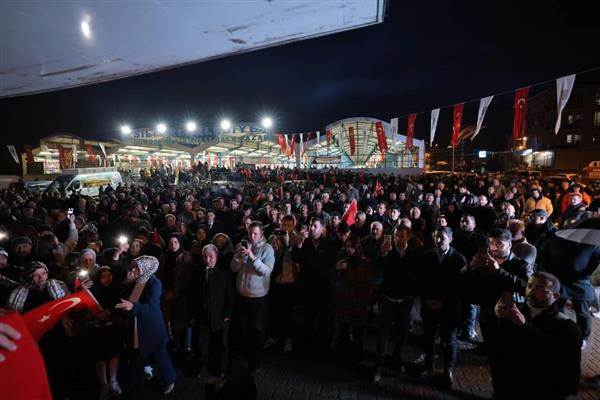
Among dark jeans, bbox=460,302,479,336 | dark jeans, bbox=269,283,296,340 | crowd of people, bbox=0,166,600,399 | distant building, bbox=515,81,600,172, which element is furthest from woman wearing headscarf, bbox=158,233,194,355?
distant building, bbox=515,81,600,172

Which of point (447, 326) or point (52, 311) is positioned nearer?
point (52, 311)

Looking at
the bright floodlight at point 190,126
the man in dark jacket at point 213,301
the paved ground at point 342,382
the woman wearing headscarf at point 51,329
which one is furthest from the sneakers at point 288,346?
the bright floodlight at point 190,126

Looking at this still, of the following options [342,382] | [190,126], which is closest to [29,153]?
[190,126]

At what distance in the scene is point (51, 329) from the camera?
3.21m

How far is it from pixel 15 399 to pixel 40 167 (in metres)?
31.6

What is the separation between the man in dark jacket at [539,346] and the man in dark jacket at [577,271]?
2043 millimetres

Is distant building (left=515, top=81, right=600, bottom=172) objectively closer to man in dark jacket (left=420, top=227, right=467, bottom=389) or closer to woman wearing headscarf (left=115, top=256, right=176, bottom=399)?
man in dark jacket (left=420, top=227, right=467, bottom=389)

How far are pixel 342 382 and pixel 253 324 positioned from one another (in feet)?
4.29

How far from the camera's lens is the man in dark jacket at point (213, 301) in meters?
3.82

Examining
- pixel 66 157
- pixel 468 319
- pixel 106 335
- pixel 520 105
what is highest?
pixel 520 105

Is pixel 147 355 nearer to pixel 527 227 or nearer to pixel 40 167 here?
pixel 527 227

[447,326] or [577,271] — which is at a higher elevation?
[577,271]

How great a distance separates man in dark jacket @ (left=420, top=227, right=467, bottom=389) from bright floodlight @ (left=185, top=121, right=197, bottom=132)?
22.8m

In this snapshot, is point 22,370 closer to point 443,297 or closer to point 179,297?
point 179,297
